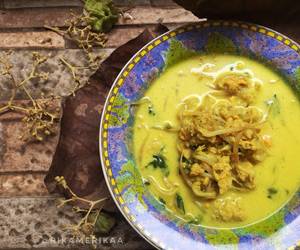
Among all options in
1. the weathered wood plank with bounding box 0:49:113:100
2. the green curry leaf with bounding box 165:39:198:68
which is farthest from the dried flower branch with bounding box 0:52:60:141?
the green curry leaf with bounding box 165:39:198:68

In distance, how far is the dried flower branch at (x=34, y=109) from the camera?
2.25 meters

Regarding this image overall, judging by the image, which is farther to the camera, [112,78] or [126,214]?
[112,78]

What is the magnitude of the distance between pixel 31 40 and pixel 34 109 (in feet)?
1.28

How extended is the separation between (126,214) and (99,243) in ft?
1.01

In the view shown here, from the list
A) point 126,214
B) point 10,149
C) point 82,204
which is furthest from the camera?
point 10,149

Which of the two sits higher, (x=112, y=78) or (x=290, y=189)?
(x=112, y=78)

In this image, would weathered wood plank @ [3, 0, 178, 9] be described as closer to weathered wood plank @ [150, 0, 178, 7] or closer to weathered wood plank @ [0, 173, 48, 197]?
weathered wood plank @ [150, 0, 178, 7]

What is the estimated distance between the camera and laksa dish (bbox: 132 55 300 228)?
6.42ft

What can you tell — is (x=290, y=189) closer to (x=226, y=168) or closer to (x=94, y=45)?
(x=226, y=168)

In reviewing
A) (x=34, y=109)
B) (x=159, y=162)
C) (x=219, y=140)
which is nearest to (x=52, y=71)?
(x=34, y=109)

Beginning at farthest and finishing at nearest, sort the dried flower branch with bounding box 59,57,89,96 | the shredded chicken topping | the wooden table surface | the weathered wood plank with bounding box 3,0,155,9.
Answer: the weathered wood plank with bounding box 3,0,155,9, the dried flower branch with bounding box 59,57,89,96, the wooden table surface, the shredded chicken topping

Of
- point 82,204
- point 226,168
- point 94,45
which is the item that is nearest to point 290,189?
point 226,168

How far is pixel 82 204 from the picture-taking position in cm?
213

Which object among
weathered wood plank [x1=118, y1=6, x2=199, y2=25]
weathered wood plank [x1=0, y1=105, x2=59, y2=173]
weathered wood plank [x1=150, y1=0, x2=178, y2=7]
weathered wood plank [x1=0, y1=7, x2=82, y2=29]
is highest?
weathered wood plank [x1=150, y1=0, x2=178, y2=7]
